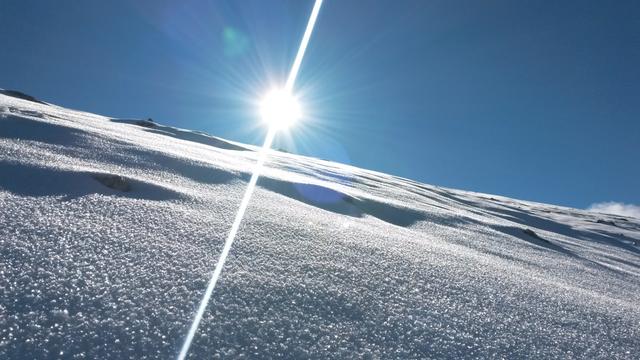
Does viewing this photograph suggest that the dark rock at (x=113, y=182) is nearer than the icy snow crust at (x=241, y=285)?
No

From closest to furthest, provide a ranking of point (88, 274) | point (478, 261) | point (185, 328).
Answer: point (185, 328), point (88, 274), point (478, 261)

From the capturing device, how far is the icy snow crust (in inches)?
31.2

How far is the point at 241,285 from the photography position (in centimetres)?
106

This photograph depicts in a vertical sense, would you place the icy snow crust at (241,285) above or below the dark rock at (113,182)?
below

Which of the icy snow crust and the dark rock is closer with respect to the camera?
the icy snow crust

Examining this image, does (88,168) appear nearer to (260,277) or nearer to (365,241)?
(260,277)

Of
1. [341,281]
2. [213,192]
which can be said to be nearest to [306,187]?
[213,192]

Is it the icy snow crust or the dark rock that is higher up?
the dark rock

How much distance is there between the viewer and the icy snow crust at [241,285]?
2.60 feet

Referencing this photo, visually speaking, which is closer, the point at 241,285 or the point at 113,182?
the point at 241,285

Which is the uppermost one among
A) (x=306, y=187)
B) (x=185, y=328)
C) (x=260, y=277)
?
(x=306, y=187)

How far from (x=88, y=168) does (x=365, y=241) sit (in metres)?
1.47

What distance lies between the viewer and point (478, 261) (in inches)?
79.7

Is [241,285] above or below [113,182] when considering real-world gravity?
below
